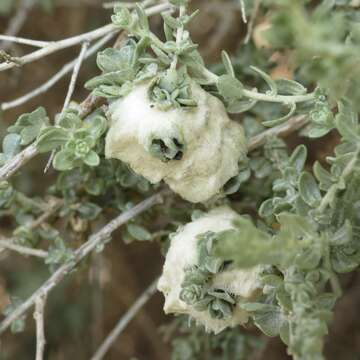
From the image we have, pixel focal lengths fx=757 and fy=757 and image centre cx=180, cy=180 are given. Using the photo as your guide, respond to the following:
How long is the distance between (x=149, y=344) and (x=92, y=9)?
2.66ft

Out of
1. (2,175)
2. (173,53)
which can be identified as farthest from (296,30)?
(2,175)

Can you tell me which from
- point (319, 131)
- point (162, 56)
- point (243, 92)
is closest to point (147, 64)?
point (162, 56)

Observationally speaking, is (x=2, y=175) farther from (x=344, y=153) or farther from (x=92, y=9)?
(x=92, y=9)

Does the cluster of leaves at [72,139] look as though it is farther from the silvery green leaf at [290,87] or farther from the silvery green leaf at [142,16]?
the silvery green leaf at [290,87]

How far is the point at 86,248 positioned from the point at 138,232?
0.26 feet

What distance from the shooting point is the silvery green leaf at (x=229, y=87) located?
92 cm

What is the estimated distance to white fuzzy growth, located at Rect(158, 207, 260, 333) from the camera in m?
0.94

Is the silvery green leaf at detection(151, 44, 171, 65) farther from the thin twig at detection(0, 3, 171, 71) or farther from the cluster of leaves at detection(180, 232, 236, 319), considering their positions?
the cluster of leaves at detection(180, 232, 236, 319)

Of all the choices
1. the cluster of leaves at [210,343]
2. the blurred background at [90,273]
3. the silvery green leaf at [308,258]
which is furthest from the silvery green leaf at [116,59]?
the blurred background at [90,273]

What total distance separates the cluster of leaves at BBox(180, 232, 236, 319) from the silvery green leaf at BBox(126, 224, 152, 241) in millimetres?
177

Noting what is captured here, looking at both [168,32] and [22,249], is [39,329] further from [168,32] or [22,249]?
[168,32]

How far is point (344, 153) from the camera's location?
875mm

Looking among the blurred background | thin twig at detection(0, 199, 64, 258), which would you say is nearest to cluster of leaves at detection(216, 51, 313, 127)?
thin twig at detection(0, 199, 64, 258)

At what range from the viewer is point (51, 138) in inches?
37.4
